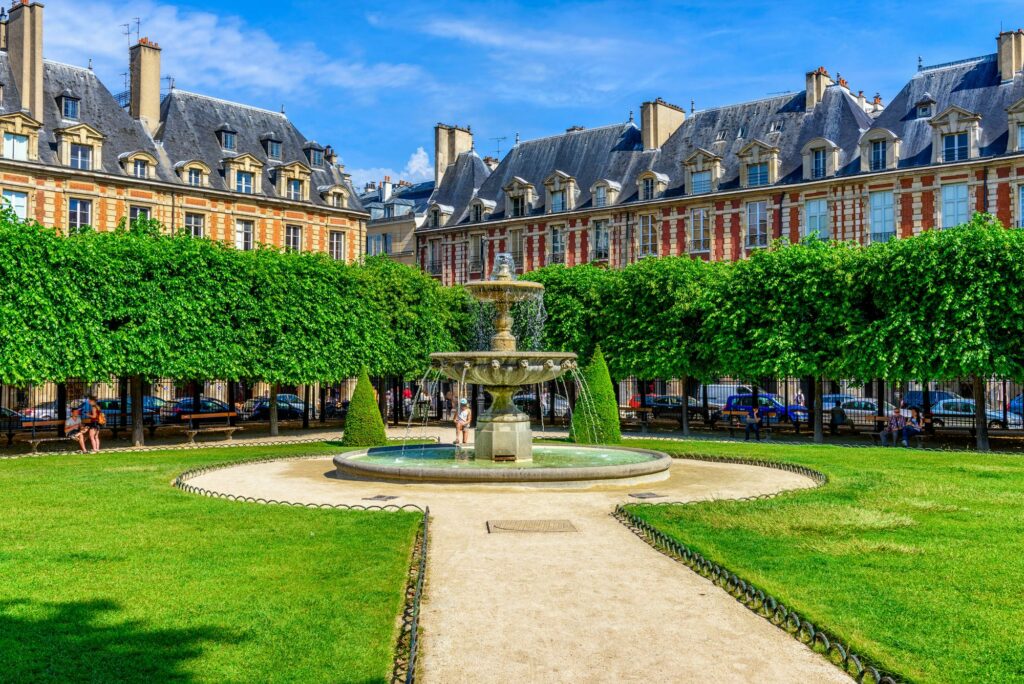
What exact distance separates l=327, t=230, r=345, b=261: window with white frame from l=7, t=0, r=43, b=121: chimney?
14.0 metres

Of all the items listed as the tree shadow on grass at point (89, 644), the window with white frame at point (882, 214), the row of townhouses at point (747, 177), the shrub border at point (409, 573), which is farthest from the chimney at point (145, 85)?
the tree shadow on grass at point (89, 644)

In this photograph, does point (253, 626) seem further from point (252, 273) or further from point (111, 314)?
point (252, 273)

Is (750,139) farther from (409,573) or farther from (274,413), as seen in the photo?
(409,573)

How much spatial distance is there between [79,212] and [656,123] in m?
27.8

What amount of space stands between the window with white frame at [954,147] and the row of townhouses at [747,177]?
59mm

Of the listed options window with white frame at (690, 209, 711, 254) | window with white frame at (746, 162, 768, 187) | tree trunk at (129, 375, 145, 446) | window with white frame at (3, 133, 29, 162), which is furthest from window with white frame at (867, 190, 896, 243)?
window with white frame at (3, 133, 29, 162)

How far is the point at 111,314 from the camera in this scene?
891 inches

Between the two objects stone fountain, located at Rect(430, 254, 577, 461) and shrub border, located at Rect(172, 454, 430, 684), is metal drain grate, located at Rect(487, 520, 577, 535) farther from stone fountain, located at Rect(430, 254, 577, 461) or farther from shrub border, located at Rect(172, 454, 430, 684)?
stone fountain, located at Rect(430, 254, 577, 461)

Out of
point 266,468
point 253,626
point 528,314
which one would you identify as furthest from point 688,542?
point 528,314

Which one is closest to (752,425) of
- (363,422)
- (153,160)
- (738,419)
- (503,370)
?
(738,419)

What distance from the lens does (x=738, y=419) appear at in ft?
95.9

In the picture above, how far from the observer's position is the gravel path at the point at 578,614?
5712mm

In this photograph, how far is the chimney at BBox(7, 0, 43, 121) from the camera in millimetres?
35344

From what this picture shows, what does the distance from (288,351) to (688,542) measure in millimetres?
18987
